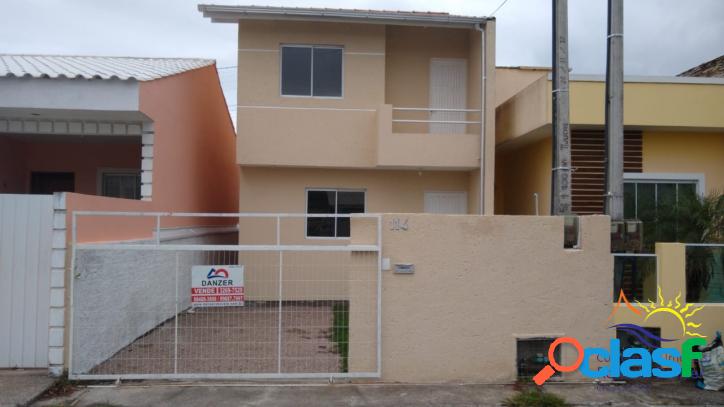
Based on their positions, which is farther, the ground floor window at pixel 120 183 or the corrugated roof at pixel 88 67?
the ground floor window at pixel 120 183

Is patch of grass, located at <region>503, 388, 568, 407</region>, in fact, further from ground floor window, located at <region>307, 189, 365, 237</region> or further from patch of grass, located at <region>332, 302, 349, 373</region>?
ground floor window, located at <region>307, 189, 365, 237</region>

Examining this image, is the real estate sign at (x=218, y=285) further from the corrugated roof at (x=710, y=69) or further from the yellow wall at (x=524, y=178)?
the corrugated roof at (x=710, y=69)

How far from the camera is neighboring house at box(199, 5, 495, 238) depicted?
12.2 m

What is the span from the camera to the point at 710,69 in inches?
621

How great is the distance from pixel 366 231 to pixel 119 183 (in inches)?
356

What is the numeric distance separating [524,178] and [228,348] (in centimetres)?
801

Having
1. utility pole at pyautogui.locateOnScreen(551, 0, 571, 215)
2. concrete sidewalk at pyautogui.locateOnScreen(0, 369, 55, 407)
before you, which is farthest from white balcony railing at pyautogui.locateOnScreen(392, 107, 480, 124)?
concrete sidewalk at pyautogui.locateOnScreen(0, 369, 55, 407)

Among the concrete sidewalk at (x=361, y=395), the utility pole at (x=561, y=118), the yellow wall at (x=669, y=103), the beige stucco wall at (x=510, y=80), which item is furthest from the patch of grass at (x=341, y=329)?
the beige stucco wall at (x=510, y=80)

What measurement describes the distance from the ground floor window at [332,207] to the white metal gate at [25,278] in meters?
6.32

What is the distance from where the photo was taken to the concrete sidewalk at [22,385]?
20.3 feet

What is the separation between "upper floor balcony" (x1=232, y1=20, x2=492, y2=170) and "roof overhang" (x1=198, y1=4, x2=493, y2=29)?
434mm

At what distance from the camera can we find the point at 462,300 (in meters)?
7.25

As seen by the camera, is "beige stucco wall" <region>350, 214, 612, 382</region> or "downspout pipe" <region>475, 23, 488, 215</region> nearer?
"beige stucco wall" <region>350, 214, 612, 382</region>

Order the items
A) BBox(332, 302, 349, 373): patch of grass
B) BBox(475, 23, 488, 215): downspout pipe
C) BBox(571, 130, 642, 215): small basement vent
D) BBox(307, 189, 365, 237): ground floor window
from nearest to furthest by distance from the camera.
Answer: BBox(332, 302, 349, 373): patch of grass → BBox(571, 130, 642, 215): small basement vent → BBox(475, 23, 488, 215): downspout pipe → BBox(307, 189, 365, 237): ground floor window
